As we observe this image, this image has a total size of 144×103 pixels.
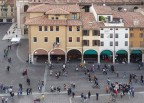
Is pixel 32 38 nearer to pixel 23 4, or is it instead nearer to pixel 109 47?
pixel 109 47

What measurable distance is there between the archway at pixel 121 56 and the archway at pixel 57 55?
10.5 m

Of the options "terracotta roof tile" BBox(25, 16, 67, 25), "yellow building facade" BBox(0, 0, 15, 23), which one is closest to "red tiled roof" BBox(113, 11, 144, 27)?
"terracotta roof tile" BBox(25, 16, 67, 25)

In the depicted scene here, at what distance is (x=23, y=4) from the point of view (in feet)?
398

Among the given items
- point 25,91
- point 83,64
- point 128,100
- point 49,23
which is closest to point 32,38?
point 49,23

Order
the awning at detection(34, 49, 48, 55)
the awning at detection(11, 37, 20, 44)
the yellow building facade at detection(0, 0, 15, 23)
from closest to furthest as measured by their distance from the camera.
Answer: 1. the awning at detection(34, 49, 48, 55)
2. the awning at detection(11, 37, 20, 44)
3. the yellow building facade at detection(0, 0, 15, 23)

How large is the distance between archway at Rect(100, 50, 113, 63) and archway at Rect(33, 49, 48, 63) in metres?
10.8

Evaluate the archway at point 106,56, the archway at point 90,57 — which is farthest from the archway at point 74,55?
the archway at point 106,56

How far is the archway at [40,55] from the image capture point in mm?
99250

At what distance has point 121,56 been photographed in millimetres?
101125

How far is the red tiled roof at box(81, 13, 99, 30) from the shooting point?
9807 cm

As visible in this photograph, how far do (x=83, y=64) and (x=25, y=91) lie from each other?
16.9m

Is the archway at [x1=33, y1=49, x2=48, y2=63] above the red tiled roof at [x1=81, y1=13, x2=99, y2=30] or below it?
below

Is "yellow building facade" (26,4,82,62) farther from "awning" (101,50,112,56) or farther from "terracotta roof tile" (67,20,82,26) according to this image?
"awning" (101,50,112,56)

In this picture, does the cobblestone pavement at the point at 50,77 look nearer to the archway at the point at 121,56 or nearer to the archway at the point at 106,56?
the archway at the point at 121,56
